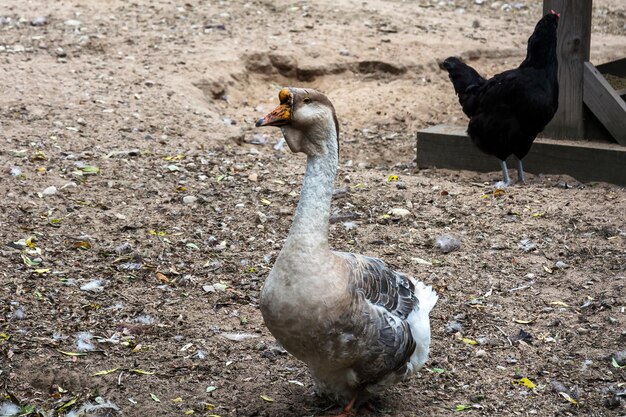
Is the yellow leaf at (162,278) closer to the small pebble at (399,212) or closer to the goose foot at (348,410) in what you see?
the goose foot at (348,410)

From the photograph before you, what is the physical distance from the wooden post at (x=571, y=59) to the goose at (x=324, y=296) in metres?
4.03

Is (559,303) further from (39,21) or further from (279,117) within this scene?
(39,21)

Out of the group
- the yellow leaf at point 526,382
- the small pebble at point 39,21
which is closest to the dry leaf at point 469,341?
the yellow leaf at point 526,382

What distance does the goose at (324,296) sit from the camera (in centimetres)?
359

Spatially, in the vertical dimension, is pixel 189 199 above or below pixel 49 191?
below

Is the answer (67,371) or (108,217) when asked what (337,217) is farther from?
(67,371)

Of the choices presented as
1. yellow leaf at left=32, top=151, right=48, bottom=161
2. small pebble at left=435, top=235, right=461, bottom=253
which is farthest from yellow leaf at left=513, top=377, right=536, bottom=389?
yellow leaf at left=32, top=151, right=48, bottom=161

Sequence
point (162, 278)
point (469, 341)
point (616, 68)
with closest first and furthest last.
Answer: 1. point (469, 341)
2. point (162, 278)
3. point (616, 68)

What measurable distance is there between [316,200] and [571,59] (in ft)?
14.2

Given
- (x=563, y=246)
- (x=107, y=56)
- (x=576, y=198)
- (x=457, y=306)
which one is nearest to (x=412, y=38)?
(x=107, y=56)

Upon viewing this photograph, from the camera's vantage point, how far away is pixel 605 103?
7199 millimetres

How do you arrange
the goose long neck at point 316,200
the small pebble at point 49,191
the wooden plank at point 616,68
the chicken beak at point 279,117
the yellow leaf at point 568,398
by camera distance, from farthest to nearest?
1. the wooden plank at point 616,68
2. the small pebble at point 49,191
3. the yellow leaf at point 568,398
4. the goose long neck at point 316,200
5. the chicken beak at point 279,117

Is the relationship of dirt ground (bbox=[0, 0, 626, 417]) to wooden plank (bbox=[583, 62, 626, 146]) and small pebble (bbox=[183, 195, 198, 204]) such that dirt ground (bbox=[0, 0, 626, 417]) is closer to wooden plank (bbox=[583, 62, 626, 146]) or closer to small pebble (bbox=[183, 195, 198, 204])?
small pebble (bbox=[183, 195, 198, 204])

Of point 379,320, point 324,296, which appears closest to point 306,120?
point 324,296
